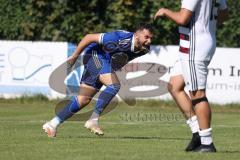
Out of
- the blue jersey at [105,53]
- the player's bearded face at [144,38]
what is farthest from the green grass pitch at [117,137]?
the player's bearded face at [144,38]

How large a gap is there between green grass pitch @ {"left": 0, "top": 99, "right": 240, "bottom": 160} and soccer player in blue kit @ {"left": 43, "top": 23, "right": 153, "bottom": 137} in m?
0.35

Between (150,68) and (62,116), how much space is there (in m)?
10.3

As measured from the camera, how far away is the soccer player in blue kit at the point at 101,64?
12.6 m

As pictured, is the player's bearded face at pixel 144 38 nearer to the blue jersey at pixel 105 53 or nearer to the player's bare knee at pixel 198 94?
the blue jersey at pixel 105 53

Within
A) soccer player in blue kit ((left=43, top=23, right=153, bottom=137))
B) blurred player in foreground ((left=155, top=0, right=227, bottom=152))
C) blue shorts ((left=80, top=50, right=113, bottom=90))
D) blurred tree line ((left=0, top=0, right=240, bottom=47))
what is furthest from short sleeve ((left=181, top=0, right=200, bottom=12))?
blurred tree line ((left=0, top=0, right=240, bottom=47))

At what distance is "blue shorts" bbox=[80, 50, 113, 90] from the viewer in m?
13.0

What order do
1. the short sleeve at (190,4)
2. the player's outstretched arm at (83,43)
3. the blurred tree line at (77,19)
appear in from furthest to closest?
the blurred tree line at (77,19)
the player's outstretched arm at (83,43)
the short sleeve at (190,4)

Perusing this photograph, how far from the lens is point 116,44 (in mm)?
12766

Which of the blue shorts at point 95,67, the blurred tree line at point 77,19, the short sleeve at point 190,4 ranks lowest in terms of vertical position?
the blurred tree line at point 77,19

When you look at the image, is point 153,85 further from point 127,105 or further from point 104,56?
point 104,56

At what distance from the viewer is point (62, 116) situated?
12.7m

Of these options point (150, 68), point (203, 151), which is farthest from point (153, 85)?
point (203, 151)

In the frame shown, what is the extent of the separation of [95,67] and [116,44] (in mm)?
549

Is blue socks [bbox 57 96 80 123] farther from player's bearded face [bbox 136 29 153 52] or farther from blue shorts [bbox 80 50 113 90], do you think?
player's bearded face [bbox 136 29 153 52]
